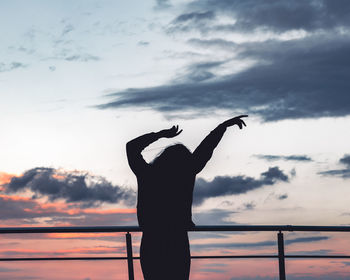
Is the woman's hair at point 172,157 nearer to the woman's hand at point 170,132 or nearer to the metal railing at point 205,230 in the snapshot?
the woman's hand at point 170,132

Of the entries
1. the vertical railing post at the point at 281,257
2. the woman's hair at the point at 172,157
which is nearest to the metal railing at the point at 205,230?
the vertical railing post at the point at 281,257

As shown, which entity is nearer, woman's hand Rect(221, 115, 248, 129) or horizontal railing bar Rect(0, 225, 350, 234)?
woman's hand Rect(221, 115, 248, 129)

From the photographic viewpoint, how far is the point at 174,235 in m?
5.36

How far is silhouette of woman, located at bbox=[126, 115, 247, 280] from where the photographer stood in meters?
5.24

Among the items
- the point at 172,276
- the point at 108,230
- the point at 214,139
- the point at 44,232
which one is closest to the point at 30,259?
the point at 44,232

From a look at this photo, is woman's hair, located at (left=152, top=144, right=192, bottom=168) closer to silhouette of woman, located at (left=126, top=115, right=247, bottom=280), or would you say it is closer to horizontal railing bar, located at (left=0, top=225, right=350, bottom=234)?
silhouette of woman, located at (left=126, top=115, right=247, bottom=280)

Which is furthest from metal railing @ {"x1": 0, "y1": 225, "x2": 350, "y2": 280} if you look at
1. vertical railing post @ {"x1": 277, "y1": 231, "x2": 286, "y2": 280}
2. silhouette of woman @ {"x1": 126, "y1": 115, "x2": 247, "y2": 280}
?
silhouette of woman @ {"x1": 126, "y1": 115, "x2": 247, "y2": 280}

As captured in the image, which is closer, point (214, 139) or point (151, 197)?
point (151, 197)

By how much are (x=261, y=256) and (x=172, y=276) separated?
2612 mm

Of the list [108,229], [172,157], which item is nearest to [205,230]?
[108,229]

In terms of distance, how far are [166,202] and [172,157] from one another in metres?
0.41

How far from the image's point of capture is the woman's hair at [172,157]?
5273 mm

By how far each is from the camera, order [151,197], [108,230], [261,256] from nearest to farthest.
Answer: [151,197] < [108,230] < [261,256]

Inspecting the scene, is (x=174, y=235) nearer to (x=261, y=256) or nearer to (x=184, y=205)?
(x=184, y=205)
